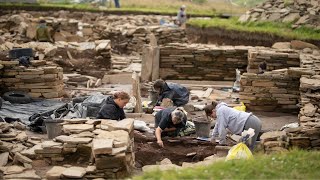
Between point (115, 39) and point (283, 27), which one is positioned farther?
point (115, 39)

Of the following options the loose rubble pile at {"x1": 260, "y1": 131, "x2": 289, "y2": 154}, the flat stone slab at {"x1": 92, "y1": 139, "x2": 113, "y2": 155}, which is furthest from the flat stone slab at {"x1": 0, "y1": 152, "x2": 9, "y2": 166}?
the loose rubble pile at {"x1": 260, "y1": 131, "x2": 289, "y2": 154}

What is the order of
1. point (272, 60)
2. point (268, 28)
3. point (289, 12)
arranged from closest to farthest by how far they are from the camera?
1. point (272, 60)
2. point (268, 28)
3. point (289, 12)

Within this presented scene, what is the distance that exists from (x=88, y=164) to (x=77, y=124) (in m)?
1.05

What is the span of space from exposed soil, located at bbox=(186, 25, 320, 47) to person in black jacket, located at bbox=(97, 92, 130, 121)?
11249mm

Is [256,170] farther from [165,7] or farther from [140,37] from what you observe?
[165,7]

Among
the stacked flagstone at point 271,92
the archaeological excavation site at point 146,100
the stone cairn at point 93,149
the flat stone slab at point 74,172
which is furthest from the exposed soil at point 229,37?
the flat stone slab at point 74,172

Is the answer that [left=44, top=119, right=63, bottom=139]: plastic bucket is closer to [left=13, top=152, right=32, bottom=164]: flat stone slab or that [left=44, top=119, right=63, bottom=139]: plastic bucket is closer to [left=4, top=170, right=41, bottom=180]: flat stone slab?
[left=13, top=152, right=32, bottom=164]: flat stone slab

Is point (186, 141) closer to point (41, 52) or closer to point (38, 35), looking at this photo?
point (41, 52)

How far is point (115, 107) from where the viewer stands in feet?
33.8

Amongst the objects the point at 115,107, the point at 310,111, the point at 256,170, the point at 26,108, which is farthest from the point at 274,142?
the point at 26,108

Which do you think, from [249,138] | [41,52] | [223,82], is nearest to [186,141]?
[249,138]

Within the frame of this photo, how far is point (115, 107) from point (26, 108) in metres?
3.50

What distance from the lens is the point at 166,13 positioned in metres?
32.0

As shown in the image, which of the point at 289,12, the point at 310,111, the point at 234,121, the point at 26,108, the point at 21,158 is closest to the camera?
the point at 21,158
